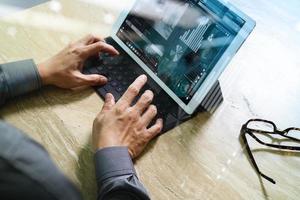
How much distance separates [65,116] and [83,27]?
305mm

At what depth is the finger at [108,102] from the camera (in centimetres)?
92

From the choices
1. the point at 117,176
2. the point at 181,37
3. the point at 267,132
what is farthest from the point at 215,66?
the point at 117,176

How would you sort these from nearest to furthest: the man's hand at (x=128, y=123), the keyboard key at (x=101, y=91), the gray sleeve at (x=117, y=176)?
the gray sleeve at (x=117, y=176)
the man's hand at (x=128, y=123)
the keyboard key at (x=101, y=91)

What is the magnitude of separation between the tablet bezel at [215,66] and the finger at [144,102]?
2.2 inches

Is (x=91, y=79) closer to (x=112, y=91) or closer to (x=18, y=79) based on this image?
(x=112, y=91)

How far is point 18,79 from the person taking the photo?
90 centimetres

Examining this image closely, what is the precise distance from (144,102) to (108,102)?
87 mm

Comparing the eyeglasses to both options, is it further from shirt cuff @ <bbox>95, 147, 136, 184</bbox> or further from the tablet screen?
shirt cuff @ <bbox>95, 147, 136, 184</bbox>

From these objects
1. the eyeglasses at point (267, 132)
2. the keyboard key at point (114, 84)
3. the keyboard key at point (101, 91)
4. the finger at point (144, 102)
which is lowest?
the keyboard key at point (101, 91)

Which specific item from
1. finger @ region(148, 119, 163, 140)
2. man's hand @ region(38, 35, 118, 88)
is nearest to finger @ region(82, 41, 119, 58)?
man's hand @ region(38, 35, 118, 88)

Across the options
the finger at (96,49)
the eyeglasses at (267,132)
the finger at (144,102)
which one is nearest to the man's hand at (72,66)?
the finger at (96,49)

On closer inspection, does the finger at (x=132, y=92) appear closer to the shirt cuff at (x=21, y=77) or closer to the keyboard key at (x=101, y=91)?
the keyboard key at (x=101, y=91)

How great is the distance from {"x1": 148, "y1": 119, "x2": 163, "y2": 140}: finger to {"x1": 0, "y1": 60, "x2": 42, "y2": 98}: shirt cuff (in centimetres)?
29

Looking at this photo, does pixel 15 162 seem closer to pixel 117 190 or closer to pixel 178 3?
pixel 117 190
